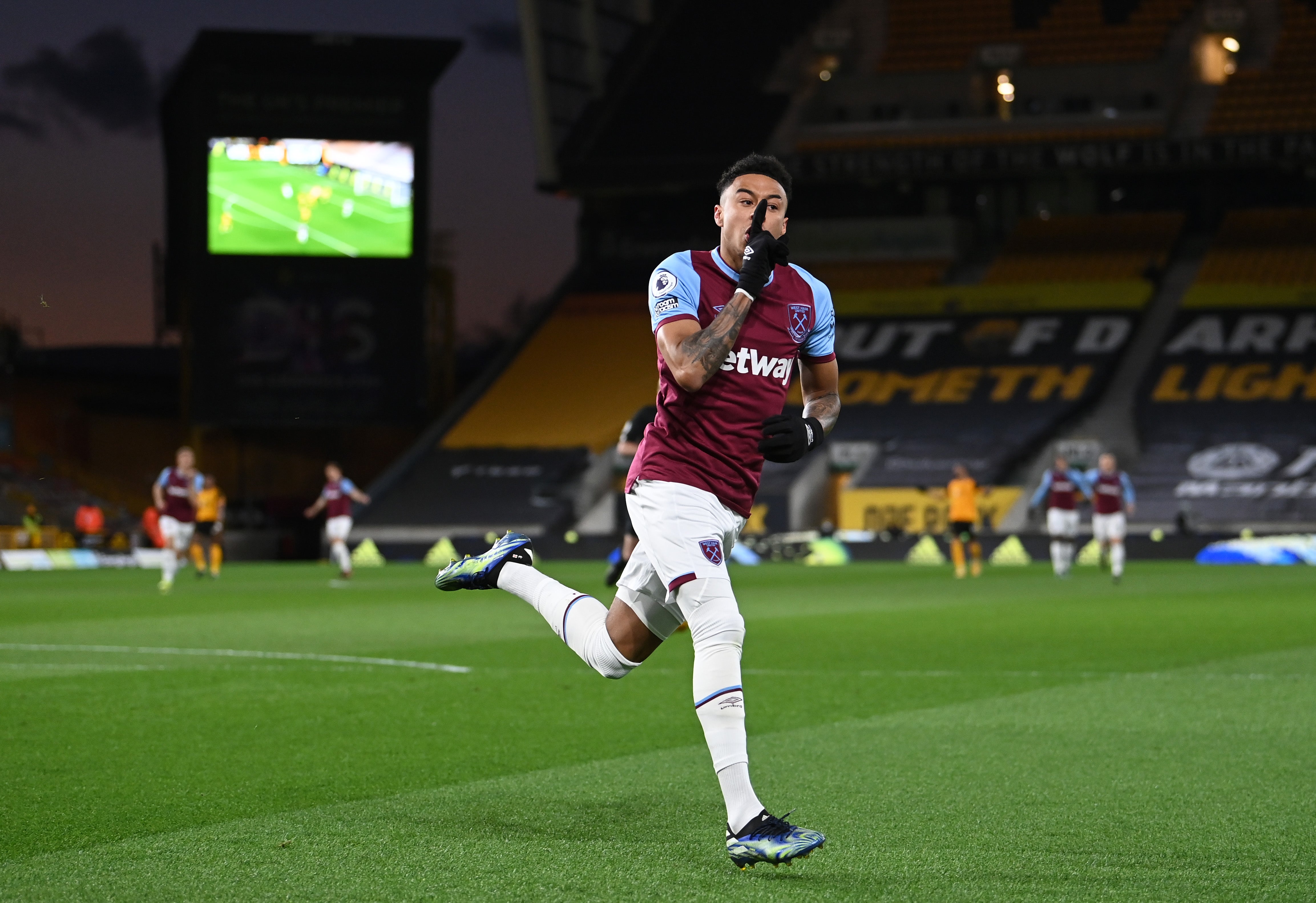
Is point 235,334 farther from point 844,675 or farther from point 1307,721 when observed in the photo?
point 1307,721

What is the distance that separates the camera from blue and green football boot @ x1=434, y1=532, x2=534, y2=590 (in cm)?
626

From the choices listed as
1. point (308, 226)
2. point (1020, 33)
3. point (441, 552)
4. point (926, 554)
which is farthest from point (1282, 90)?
point (308, 226)

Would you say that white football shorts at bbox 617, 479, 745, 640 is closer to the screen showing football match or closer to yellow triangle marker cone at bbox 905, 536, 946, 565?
yellow triangle marker cone at bbox 905, 536, 946, 565

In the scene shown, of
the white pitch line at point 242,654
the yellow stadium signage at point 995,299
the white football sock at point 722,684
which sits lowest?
the white pitch line at point 242,654

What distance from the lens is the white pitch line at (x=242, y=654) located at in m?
11.7

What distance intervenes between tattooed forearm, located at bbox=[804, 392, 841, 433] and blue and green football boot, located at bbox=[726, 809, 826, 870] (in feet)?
4.66

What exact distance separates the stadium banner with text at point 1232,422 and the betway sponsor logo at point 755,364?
2957 centimetres

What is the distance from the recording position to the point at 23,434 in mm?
47562

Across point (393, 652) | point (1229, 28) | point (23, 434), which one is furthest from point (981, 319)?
point (393, 652)

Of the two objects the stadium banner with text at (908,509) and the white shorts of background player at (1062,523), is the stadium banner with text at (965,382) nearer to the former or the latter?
the stadium banner with text at (908,509)

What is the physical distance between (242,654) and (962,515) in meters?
16.2

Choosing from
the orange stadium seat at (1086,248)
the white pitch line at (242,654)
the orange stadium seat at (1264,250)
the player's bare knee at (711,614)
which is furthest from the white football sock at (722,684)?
the orange stadium seat at (1086,248)

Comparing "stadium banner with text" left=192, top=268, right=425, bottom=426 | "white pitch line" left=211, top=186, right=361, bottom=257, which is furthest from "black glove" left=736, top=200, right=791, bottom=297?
"white pitch line" left=211, top=186, right=361, bottom=257

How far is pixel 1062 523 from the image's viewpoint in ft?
86.1
